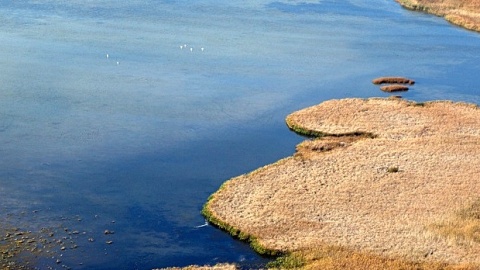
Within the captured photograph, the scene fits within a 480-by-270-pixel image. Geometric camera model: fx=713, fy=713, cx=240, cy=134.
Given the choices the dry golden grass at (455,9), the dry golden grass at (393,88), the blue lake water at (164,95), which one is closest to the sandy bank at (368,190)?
the blue lake water at (164,95)

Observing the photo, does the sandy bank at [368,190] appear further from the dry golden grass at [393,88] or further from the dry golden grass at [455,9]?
the dry golden grass at [455,9]

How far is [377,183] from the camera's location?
34.9m

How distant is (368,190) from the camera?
34.1 m

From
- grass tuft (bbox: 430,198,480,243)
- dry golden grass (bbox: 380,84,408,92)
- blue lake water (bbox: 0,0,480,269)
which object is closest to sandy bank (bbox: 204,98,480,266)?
grass tuft (bbox: 430,198,480,243)

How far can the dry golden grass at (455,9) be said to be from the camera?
3037 inches

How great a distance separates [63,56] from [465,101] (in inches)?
1251

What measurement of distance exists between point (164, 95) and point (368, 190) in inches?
782

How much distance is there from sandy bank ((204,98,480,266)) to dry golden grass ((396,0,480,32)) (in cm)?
3511

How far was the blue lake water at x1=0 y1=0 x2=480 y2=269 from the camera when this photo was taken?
31.5 meters

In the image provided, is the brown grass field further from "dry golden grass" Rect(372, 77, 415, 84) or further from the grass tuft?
the grass tuft

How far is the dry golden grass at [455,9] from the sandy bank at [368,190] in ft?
115

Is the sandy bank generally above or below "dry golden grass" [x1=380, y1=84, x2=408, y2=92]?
→ below

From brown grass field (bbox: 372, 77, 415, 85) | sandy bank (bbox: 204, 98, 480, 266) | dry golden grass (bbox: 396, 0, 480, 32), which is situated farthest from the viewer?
dry golden grass (bbox: 396, 0, 480, 32)

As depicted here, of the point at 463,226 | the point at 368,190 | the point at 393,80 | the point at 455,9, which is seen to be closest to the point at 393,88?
the point at 393,80
